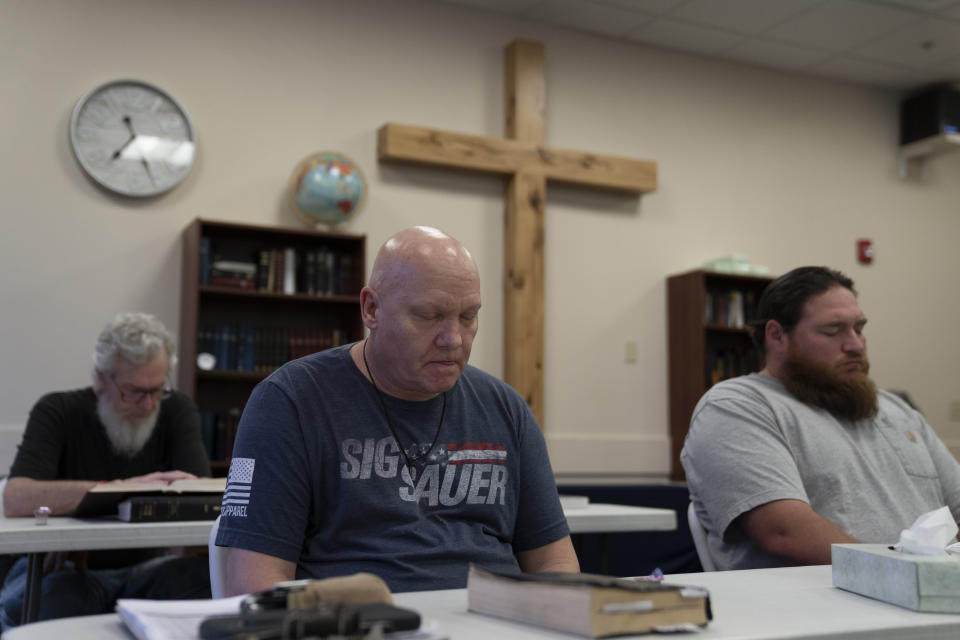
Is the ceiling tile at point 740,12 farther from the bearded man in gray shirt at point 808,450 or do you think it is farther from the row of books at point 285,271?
the bearded man in gray shirt at point 808,450

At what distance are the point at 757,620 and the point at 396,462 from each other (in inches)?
28.3

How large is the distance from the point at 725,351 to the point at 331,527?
439 cm

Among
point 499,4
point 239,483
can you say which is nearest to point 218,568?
point 239,483

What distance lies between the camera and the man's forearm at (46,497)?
2510 mm

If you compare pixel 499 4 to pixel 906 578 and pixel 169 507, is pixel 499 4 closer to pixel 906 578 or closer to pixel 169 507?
Answer: pixel 169 507

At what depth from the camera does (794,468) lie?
86.3 inches

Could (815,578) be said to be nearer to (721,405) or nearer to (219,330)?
(721,405)

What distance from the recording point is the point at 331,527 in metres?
1.60

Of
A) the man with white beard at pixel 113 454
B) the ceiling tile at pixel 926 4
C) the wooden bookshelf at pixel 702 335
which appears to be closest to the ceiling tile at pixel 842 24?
the ceiling tile at pixel 926 4

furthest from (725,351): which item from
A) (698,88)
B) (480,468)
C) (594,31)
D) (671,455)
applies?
(480,468)

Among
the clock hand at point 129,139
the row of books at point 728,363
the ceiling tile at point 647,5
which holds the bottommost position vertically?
the row of books at point 728,363

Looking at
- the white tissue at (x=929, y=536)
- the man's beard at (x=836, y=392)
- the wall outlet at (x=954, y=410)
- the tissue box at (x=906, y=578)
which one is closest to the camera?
the tissue box at (x=906, y=578)

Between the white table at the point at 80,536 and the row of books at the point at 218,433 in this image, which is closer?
the white table at the point at 80,536

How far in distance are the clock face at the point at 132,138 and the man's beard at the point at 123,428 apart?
1879 millimetres
